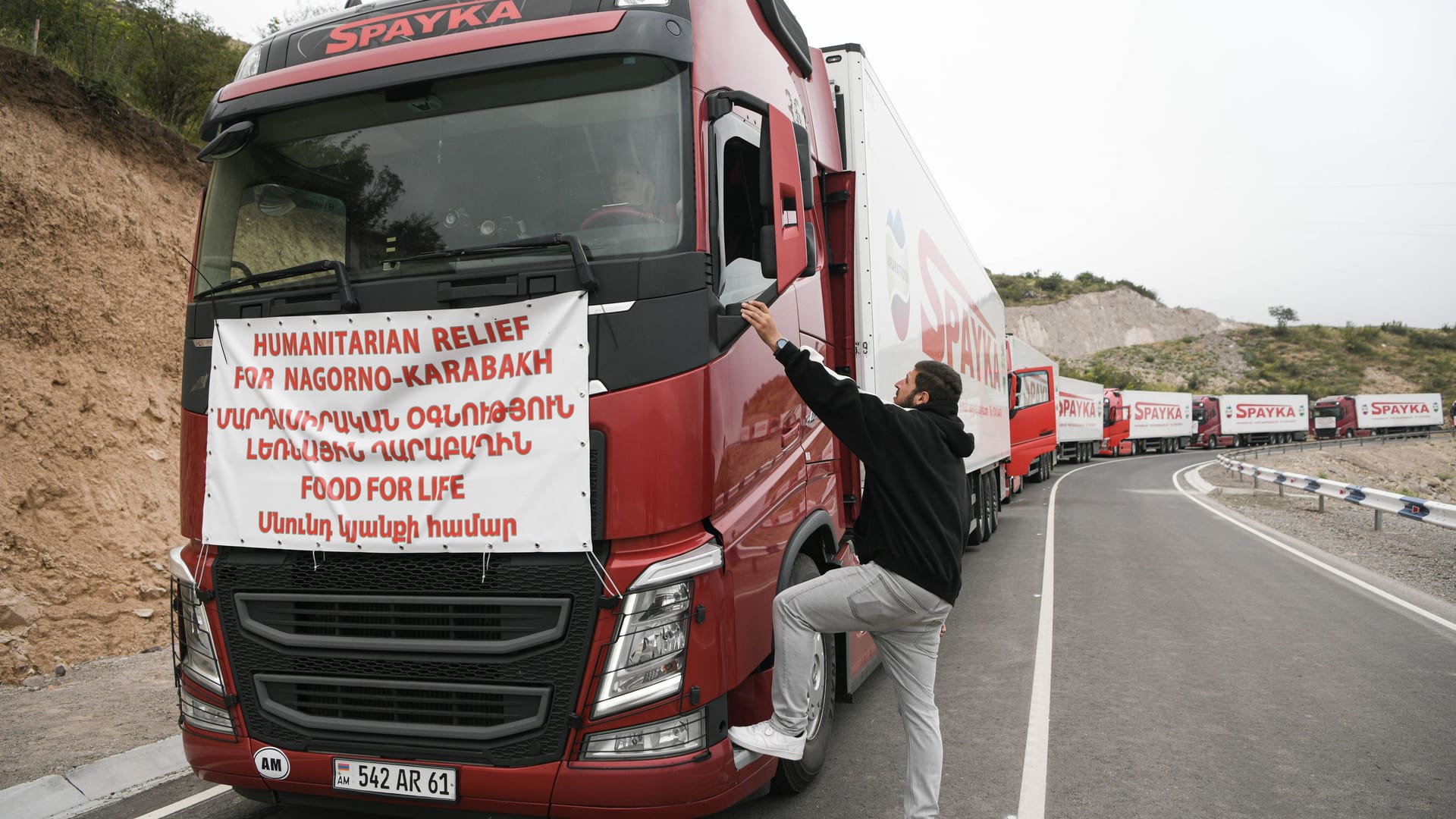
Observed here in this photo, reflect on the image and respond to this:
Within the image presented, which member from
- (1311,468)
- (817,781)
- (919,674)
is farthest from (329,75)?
(1311,468)

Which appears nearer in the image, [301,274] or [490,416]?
[490,416]

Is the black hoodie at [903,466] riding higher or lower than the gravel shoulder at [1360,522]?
higher

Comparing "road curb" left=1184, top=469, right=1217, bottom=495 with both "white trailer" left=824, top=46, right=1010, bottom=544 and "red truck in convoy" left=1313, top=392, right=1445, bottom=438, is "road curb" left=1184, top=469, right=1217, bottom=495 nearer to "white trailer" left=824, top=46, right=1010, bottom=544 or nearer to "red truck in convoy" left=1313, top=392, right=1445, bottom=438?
"white trailer" left=824, top=46, right=1010, bottom=544

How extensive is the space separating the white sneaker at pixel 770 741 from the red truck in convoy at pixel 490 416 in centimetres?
8

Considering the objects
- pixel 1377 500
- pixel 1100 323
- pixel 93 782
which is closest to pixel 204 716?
pixel 93 782

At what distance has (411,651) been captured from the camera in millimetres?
3100

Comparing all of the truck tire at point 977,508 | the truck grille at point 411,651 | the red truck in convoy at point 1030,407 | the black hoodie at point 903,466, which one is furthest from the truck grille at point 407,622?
the red truck in convoy at point 1030,407

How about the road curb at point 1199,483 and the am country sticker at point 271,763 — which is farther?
the road curb at point 1199,483

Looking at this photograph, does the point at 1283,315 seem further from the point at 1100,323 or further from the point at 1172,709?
the point at 1172,709

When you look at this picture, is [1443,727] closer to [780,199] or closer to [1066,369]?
[780,199]

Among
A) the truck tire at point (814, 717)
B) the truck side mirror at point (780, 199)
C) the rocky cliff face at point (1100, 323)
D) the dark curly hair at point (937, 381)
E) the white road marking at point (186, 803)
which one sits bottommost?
the white road marking at point (186, 803)

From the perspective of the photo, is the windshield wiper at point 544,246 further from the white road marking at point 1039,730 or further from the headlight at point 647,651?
the white road marking at point 1039,730

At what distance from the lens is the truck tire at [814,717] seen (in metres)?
3.98

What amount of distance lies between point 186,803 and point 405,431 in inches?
91.9
